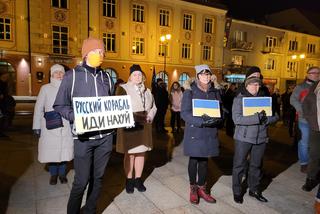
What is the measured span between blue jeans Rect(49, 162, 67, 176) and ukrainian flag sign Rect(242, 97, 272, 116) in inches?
125

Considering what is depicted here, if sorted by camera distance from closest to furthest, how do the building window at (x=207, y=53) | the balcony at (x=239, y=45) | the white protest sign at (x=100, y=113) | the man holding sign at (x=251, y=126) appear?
the white protest sign at (x=100, y=113) < the man holding sign at (x=251, y=126) < the building window at (x=207, y=53) < the balcony at (x=239, y=45)

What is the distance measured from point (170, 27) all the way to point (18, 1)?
14534 mm

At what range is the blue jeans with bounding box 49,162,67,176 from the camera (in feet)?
14.9

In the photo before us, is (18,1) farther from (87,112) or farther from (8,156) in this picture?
(87,112)

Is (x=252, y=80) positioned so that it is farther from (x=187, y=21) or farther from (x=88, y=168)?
(x=187, y=21)

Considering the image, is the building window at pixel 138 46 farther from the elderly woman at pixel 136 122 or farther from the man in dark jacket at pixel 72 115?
the man in dark jacket at pixel 72 115

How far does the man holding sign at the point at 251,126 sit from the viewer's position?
3916 mm

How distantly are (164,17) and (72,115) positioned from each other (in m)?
27.5

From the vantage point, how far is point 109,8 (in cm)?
2553

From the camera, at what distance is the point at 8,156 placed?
6254 mm

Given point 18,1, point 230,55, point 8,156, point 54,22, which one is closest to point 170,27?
point 230,55

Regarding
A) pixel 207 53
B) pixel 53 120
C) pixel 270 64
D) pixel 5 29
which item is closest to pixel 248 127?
pixel 53 120

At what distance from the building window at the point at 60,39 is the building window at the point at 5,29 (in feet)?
11.3

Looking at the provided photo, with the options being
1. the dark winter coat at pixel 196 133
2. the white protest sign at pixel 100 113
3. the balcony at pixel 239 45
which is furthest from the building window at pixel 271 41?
the white protest sign at pixel 100 113
